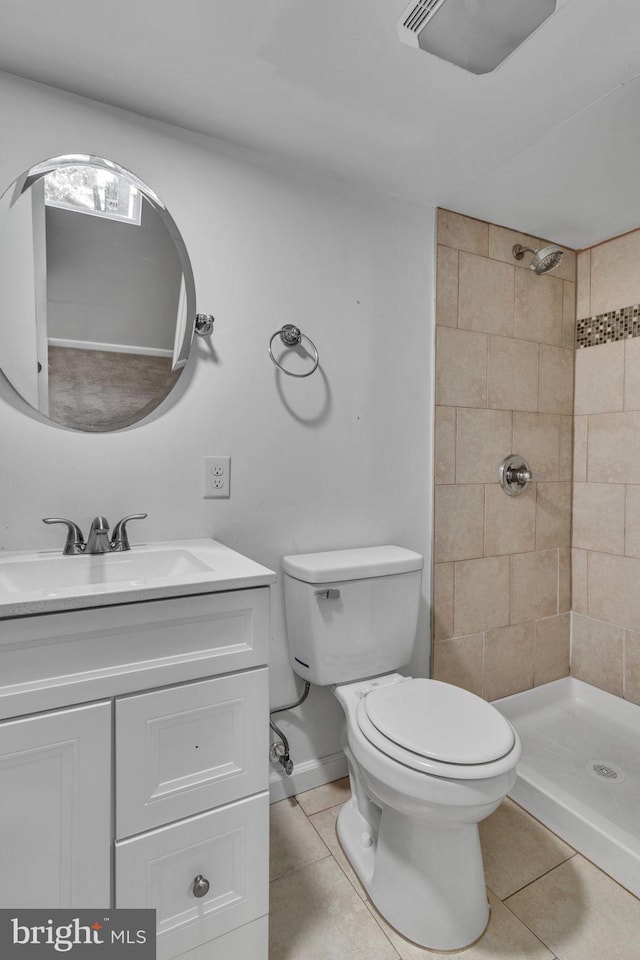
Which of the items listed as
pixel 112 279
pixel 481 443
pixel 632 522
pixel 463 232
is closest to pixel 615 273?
pixel 463 232

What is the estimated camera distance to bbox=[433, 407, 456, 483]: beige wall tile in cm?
188

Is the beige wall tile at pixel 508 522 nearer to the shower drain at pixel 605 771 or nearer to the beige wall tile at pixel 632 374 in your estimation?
the beige wall tile at pixel 632 374

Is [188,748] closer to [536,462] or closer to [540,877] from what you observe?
[540,877]

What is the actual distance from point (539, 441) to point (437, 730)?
4.68 ft

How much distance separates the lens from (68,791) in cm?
88

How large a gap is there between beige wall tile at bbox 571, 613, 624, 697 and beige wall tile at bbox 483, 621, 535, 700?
0.88 feet

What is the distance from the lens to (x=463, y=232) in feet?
6.27

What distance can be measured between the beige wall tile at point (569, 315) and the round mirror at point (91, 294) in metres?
1.68

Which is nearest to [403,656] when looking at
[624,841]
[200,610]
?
[624,841]

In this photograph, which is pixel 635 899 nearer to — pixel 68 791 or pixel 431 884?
pixel 431 884

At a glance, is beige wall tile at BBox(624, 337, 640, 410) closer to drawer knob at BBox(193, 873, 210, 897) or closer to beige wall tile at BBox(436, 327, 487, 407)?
beige wall tile at BBox(436, 327, 487, 407)

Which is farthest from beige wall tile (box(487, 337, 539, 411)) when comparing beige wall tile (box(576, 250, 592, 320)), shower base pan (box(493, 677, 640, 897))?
shower base pan (box(493, 677, 640, 897))

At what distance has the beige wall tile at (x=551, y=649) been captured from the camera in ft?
7.14

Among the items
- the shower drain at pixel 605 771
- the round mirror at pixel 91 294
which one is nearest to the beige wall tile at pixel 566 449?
the shower drain at pixel 605 771
